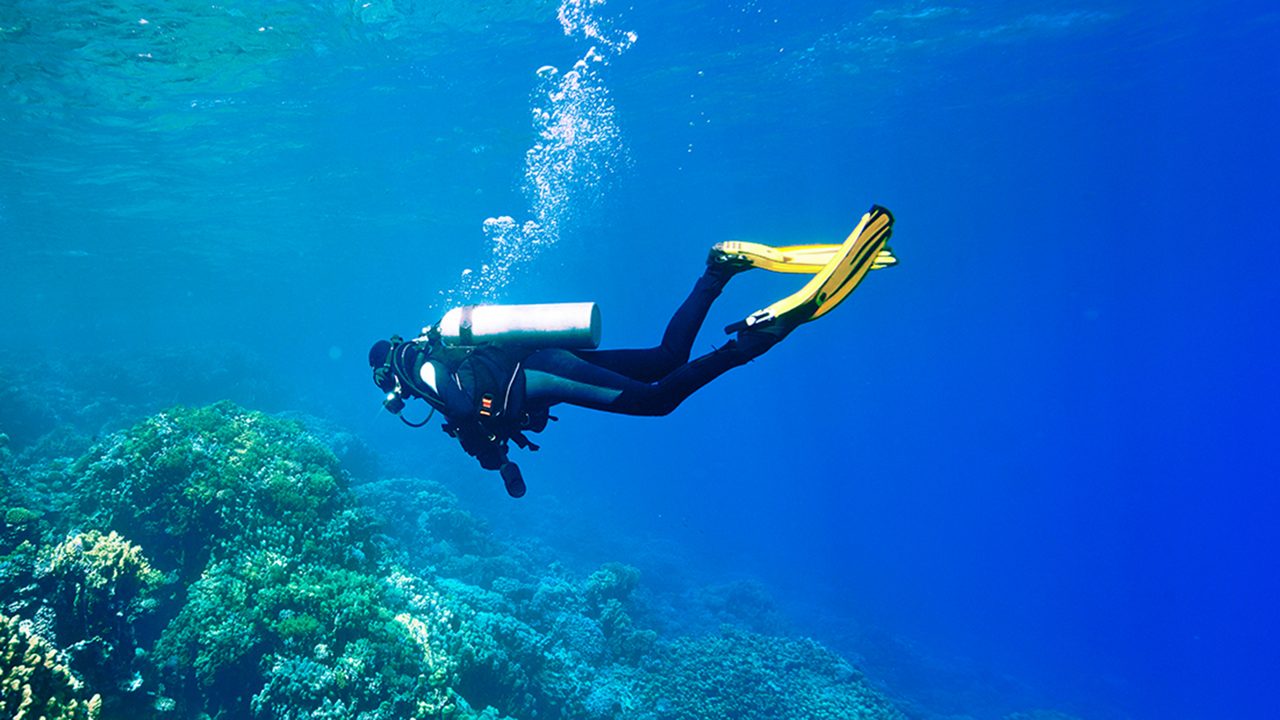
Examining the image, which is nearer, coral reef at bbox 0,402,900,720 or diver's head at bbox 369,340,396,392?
diver's head at bbox 369,340,396,392

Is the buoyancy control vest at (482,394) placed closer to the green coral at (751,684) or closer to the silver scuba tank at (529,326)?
the silver scuba tank at (529,326)

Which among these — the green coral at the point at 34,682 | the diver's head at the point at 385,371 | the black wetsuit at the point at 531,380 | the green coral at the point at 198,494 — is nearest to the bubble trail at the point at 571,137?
the green coral at the point at 198,494

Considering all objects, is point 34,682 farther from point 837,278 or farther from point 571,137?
point 571,137

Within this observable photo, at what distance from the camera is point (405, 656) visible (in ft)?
23.3

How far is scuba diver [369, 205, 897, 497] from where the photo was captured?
4.28 m

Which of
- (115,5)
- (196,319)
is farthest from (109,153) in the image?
(196,319)

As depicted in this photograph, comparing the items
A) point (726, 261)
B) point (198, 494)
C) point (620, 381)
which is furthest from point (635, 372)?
point (198, 494)

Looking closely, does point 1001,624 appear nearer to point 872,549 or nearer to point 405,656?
point 872,549

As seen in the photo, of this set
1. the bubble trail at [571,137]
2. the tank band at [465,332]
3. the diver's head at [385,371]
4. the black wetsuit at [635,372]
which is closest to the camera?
the black wetsuit at [635,372]

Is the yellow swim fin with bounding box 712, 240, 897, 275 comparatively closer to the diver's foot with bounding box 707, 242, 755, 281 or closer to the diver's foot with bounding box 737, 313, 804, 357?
the diver's foot with bounding box 707, 242, 755, 281

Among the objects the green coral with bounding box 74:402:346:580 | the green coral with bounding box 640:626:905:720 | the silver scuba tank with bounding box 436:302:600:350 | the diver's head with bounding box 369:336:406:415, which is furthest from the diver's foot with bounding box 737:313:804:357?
the green coral with bounding box 640:626:905:720

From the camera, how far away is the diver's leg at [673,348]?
4293 millimetres

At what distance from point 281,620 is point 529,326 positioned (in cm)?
548

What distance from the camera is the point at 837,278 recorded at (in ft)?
12.6
